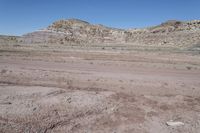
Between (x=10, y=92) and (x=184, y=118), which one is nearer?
(x=184, y=118)

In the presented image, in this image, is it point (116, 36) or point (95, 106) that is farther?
point (116, 36)

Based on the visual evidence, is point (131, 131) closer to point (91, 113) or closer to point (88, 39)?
point (91, 113)

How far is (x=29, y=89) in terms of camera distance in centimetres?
823

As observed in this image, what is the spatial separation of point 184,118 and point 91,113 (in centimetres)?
262

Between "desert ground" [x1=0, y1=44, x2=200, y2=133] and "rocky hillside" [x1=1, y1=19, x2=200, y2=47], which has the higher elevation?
"rocky hillside" [x1=1, y1=19, x2=200, y2=47]

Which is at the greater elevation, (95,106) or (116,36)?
(116,36)

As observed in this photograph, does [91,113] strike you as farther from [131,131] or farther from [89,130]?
[131,131]

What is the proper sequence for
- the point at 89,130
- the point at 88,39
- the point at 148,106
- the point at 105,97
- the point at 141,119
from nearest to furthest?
the point at 89,130 < the point at 141,119 < the point at 148,106 < the point at 105,97 < the point at 88,39

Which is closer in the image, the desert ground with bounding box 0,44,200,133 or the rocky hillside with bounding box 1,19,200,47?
the desert ground with bounding box 0,44,200,133

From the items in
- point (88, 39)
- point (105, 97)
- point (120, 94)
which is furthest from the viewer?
point (88, 39)

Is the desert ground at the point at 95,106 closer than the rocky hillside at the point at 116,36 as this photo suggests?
Yes

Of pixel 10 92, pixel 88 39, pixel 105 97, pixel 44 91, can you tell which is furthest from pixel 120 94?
pixel 88 39

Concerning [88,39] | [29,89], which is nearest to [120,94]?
[29,89]

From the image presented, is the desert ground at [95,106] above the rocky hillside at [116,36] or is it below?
below
